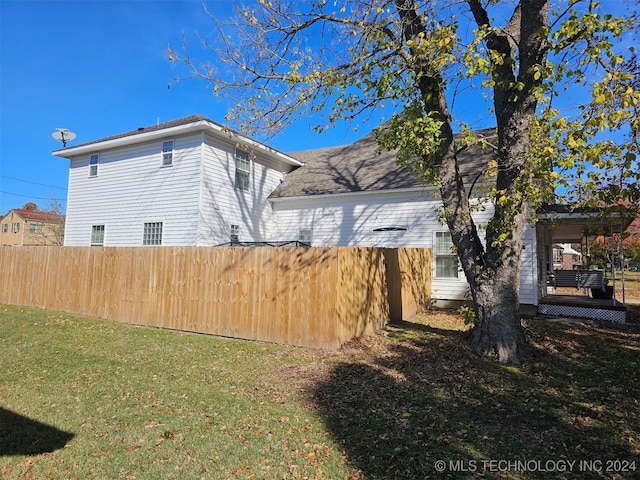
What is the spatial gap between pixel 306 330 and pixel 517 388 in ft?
12.5

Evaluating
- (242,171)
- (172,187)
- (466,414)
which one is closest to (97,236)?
(172,187)

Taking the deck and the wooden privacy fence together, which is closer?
the wooden privacy fence

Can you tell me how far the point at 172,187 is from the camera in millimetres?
14539

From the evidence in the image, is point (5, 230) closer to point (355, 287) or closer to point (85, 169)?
point (85, 169)

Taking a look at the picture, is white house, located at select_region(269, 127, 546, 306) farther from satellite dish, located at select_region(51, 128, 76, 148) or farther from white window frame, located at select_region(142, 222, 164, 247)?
satellite dish, located at select_region(51, 128, 76, 148)

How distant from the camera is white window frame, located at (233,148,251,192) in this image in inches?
610

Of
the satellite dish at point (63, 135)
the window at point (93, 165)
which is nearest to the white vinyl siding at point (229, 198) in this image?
the window at point (93, 165)

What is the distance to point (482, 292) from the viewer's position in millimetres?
6902

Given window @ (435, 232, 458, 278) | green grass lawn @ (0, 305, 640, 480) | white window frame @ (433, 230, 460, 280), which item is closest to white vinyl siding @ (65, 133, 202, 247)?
green grass lawn @ (0, 305, 640, 480)

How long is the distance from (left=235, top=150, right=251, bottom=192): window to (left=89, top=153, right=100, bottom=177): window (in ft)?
21.3

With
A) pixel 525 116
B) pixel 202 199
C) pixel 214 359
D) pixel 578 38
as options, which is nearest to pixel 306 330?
pixel 214 359

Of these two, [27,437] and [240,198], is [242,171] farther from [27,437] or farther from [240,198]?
[27,437]

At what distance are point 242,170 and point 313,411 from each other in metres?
12.4

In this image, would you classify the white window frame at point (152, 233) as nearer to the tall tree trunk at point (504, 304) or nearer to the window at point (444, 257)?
the window at point (444, 257)
